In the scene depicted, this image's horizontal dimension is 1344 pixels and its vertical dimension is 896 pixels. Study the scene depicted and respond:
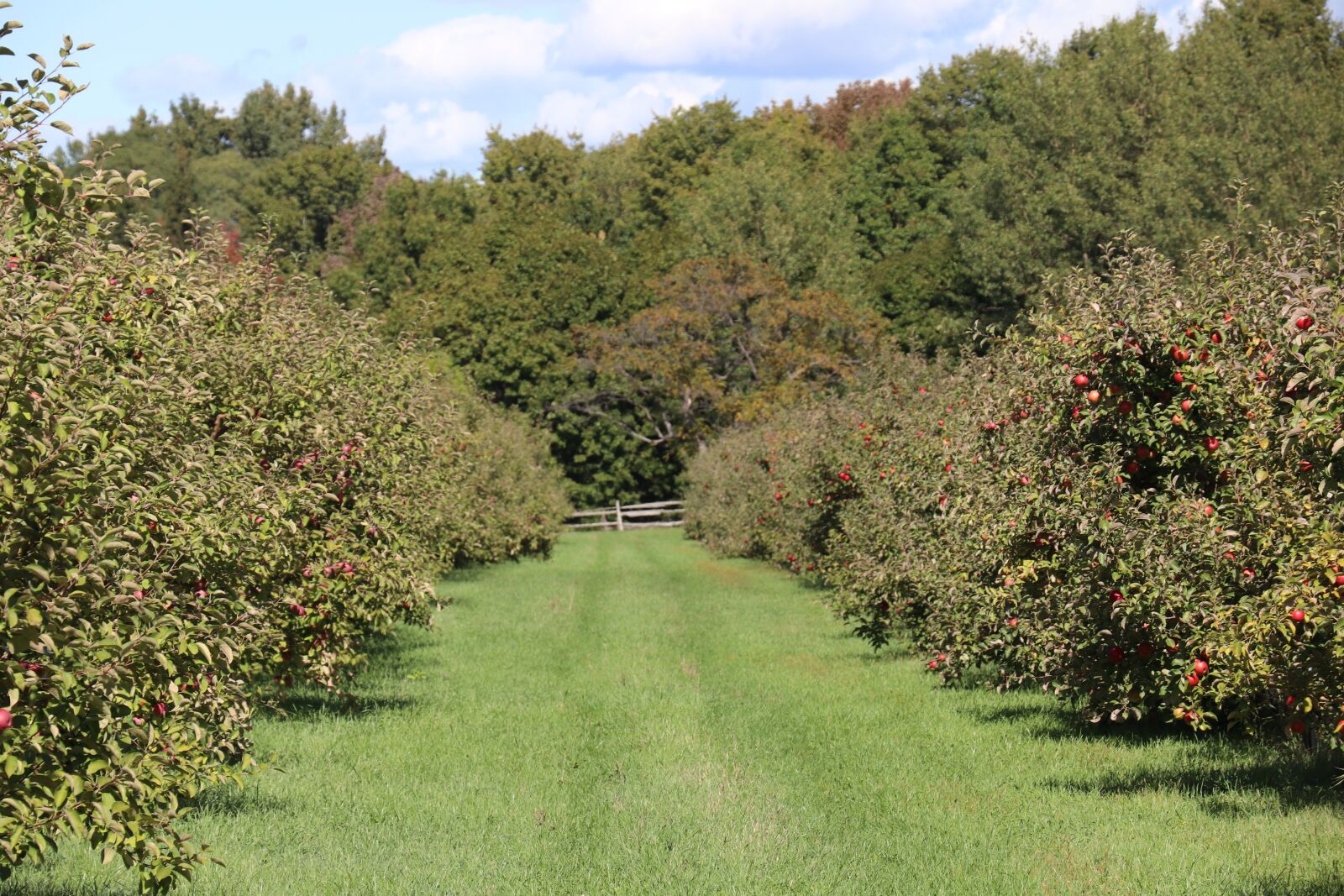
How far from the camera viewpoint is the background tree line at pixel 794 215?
135 feet

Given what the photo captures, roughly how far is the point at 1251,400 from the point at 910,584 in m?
7.07

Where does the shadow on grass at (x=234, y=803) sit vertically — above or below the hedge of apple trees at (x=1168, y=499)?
below

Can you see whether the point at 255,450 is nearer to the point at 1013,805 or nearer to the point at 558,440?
the point at 1013,805

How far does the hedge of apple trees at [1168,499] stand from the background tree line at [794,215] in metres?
17.9

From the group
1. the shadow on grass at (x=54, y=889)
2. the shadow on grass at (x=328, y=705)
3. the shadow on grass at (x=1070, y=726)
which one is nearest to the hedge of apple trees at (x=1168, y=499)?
the shadow on grass at (x=1070, y=726)

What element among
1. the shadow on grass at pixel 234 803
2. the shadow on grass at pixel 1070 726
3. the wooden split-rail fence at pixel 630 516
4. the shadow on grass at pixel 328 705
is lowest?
the wooden split-rail fence at pixel 630 516

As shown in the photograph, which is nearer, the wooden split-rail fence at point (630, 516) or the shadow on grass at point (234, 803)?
the shadow on grass at point (234, 803)

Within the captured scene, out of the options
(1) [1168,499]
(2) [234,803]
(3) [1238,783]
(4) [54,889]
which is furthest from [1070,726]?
(4) [54,889]

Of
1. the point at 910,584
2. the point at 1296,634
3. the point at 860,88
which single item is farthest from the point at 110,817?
the point at 860,88

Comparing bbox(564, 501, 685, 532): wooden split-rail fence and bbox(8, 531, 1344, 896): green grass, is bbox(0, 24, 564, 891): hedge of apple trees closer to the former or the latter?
bbox(8, 531, 1344, 896): green grass

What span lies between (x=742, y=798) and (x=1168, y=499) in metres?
3.54

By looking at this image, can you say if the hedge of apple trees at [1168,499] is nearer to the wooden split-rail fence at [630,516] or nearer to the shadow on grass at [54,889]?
the shadow on grass at [54,889]

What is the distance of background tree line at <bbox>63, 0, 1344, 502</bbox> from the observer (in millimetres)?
41281

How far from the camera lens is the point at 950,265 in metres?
53.2
